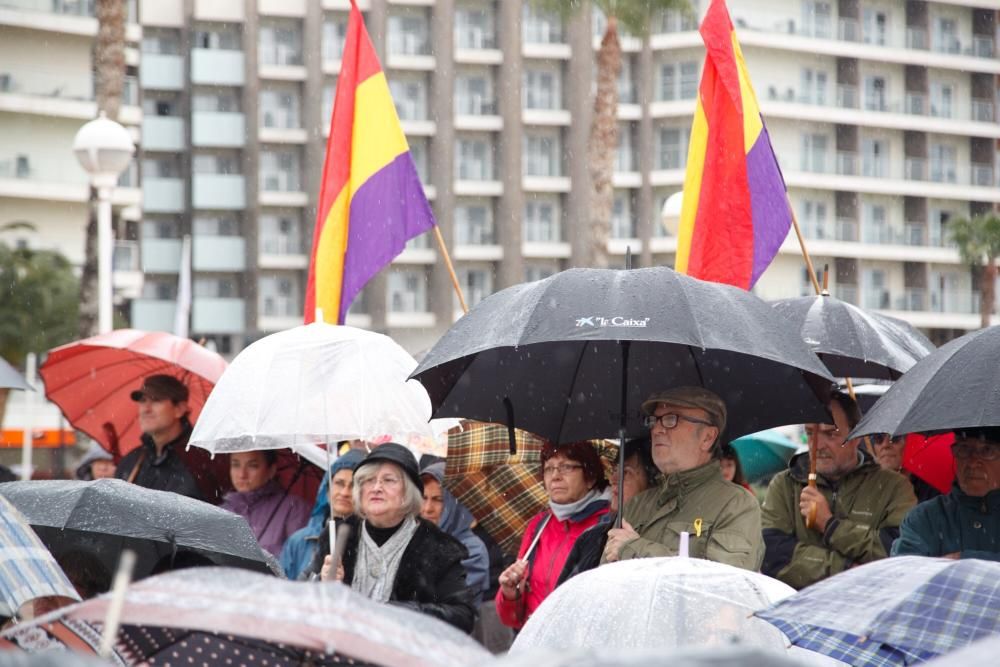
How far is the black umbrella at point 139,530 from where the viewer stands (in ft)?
18.1

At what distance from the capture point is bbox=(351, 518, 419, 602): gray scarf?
628 centimetres

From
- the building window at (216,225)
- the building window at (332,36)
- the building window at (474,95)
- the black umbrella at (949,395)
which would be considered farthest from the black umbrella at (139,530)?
the building window at (216,225)

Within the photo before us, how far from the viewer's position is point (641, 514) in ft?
19.4

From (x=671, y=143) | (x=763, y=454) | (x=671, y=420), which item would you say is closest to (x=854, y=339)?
(x=671, y=420)

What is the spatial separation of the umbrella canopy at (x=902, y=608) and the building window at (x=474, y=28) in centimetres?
5599

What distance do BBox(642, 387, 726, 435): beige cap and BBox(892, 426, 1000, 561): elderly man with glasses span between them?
2.75 ft

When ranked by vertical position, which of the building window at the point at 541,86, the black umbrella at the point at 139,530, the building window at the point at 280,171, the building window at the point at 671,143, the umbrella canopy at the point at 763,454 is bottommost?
the umbrella canopy at the point at 763,454

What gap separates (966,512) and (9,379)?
15.6 feet

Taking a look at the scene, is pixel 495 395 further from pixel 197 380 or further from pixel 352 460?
pixel 197 380

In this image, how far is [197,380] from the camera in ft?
30.5

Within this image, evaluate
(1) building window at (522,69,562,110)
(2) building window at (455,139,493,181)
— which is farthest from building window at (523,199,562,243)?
(1) building window at (522,69,562,110)

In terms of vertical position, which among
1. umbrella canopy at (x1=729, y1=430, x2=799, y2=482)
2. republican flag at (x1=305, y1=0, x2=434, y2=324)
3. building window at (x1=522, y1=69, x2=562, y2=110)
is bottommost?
umbrella canopy at (x1=729, y1=430, x2=799, y2=482)

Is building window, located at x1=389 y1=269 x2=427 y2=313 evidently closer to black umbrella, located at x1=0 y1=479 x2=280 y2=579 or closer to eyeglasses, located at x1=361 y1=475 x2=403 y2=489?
eyeglasses, located at x1=361 y1=475 x2=403 y2=489

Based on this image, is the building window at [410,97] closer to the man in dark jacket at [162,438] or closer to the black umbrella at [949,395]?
the man in dark jacket at [162,438]
